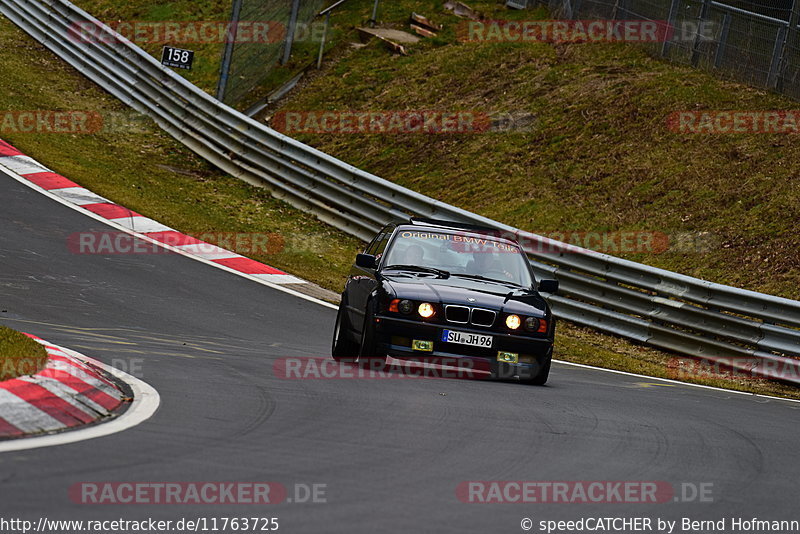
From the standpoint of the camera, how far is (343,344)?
10.7m

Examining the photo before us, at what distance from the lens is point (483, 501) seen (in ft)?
18.0

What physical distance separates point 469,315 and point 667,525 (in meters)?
4.54

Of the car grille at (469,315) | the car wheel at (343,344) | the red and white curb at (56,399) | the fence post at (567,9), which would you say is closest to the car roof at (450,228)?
the car wheel at (343,344)

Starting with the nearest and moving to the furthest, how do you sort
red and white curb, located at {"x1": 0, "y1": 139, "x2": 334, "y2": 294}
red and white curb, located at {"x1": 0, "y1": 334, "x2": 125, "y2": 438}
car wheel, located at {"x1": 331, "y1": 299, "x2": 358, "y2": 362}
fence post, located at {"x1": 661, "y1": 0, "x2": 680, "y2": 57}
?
red and white curb, located at {"x1": 0, "y1": 334, "x2": 125, "y2": 438}, car wheel, located at {"x1": 331, "y1": 299, "x2": 358, "y2": 362}, red and white curb, located at {"x1": 0, "y1": 139, "x2": 334, "y2": 294}, fence post, located at {"x1": 661, "y1": 0, "x2": 680, "y2": 57}

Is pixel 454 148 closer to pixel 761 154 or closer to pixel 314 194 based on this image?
pixel 314 194

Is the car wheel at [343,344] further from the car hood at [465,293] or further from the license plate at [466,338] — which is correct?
the license plate at [466,338]

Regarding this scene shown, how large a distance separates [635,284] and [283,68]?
13931mm

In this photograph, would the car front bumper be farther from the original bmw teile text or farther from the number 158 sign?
the number 158 sign

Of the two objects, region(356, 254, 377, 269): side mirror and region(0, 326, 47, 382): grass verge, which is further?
region(356, 254, 377, 269): side mirror

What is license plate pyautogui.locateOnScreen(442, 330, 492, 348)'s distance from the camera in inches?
383

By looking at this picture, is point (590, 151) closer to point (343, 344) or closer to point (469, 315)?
point (343, 344)

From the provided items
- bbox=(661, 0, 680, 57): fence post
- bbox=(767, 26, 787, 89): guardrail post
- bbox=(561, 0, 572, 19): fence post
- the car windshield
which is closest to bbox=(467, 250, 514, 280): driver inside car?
the car windshield

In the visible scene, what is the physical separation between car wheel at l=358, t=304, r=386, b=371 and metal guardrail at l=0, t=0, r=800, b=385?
5.88 m

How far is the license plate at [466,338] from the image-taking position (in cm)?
972
